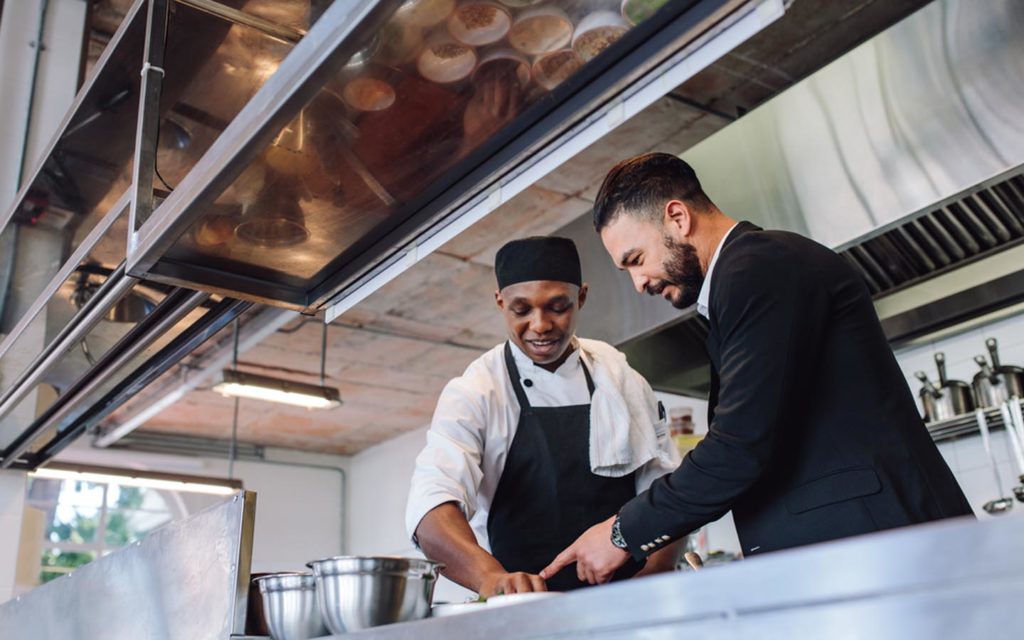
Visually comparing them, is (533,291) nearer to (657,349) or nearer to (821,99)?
(821,99)

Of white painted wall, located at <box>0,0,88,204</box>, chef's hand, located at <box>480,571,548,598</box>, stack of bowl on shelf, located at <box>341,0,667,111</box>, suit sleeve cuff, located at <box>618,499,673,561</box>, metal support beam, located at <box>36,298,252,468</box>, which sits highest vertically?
white painted wall, located at <box>0,0,88,204</box>

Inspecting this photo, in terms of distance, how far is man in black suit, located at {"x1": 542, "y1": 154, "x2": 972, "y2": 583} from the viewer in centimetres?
135

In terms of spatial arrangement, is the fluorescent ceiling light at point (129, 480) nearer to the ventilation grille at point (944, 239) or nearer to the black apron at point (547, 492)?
the black apron at point (547, 492)

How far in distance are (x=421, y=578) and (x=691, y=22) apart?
0.83 meters

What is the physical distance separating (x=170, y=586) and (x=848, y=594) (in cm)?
132

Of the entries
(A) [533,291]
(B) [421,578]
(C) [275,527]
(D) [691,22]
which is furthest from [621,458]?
(C) [275,527]

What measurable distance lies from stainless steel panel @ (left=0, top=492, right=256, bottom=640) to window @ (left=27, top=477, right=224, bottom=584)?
6.68m

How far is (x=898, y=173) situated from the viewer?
104 inches

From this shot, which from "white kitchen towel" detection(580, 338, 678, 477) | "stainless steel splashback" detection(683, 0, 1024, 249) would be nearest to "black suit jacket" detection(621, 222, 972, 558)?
"white kitchen towel" detection(580, 338, 678, 477)

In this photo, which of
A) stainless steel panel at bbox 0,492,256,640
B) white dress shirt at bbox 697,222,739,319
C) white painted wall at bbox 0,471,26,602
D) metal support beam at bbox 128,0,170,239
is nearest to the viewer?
stainless steel panel at bbox 0,492,256,640

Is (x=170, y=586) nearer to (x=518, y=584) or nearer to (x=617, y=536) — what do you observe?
(x=518, y=584)

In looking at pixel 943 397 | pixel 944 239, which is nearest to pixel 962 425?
pixel 943 397

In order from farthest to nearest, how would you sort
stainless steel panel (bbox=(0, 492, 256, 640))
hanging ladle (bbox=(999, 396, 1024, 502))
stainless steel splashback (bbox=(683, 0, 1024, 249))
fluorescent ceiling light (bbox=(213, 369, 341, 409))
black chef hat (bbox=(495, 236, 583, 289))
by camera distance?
fluorescent ceiling light (bbox=(213, 369, 341, 409)) < hanging ladle (bbox=(999, 396, 1024, 502)) < stainless steel splashback (bbox=(683, 0, 1024, 249)) < black chef hat (bbox=(495, 236, 583, 289)) < stainless steel panel (bbox=(0, 492, 256, 640))

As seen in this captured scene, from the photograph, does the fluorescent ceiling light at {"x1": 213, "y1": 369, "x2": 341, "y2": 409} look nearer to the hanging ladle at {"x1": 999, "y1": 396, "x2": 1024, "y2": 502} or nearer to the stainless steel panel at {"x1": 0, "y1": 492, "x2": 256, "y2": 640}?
the stainless steel panel at {"x1": 0, "y1": 492, "x2": 256, "y2": 640}
